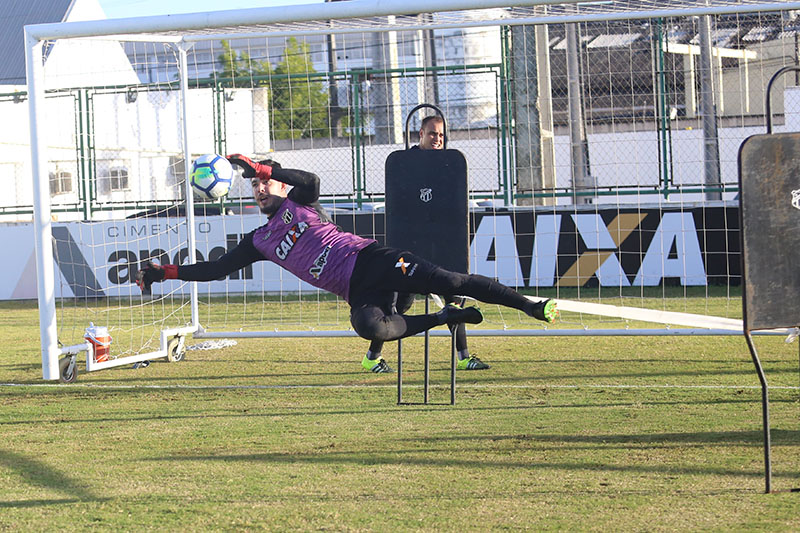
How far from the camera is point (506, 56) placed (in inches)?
716

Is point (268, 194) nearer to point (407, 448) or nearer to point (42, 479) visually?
point (407, 448)

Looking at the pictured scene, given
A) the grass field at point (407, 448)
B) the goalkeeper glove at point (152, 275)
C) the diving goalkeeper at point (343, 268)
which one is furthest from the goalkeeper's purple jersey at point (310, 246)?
the grass field at point (407, 448)

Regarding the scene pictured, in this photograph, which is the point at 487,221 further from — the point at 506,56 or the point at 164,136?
the point at 164,136

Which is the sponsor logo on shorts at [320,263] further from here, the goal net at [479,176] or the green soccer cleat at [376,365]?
the goal net at [479,176]

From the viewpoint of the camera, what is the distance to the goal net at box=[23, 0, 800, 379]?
9508mm

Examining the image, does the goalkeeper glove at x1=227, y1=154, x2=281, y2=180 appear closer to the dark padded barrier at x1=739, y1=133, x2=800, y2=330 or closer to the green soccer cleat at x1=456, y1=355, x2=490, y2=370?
the green soccer cleat at x1=456, y1=355, x2=490, y2=370

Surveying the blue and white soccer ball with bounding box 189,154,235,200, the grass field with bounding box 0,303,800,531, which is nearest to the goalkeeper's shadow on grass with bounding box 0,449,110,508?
the grass field with bounding box 0,303,800,531

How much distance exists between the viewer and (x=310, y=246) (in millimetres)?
7176

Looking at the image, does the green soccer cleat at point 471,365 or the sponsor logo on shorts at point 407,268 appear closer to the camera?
the sponsor logo on shorts at point 407,268

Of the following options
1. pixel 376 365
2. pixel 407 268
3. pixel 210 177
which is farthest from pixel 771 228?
pixel 210 177

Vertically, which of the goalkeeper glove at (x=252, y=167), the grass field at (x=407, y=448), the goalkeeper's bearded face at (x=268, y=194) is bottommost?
the grass field at (x=407, y=448)

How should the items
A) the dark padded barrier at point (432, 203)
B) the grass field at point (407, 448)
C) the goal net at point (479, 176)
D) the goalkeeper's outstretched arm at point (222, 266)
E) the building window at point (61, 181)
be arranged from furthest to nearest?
the building window at point (61, 181)
the goal net at point (479, 176)
the goalkeeper's outstretched arm at point (222, 266)
the dark padded barrier at point (432, 203)
the grass field at point (407, 448)

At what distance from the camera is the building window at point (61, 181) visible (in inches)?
898

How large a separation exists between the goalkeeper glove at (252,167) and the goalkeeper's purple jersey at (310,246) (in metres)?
0.34
